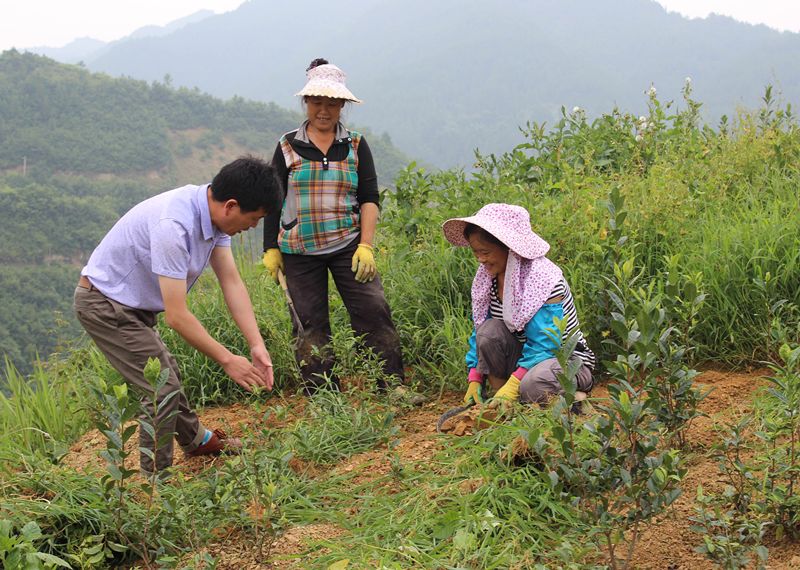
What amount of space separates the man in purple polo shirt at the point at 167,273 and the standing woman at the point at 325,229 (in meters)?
0.72

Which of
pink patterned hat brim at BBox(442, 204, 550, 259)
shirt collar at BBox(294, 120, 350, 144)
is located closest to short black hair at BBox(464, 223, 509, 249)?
pink patterned hat brim at BBox(442, 204, 550, 259)

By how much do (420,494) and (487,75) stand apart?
619 ft

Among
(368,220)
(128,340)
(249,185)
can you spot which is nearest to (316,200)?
(368,220)

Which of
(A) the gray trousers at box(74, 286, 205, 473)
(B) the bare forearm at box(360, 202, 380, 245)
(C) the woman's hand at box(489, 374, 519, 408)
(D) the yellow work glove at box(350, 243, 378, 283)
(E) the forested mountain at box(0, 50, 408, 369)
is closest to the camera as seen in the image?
(A) the gray trousers at box(74, 286, 205, 473)

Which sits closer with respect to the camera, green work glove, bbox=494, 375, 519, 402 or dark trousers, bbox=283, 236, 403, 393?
green work glove, bbox=494, 375, 519, 402

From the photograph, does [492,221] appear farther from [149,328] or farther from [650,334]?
[149,328]

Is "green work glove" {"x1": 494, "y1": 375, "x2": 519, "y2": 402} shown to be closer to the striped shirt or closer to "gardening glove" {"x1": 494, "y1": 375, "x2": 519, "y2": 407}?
"gardening glove" {"x1": 494, "y1": 375, "x2": 519, "y2": 407}

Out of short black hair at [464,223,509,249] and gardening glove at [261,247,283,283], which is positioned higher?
short black hair at [464,223,509,249]

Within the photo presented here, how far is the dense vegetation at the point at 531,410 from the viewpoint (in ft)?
7.66

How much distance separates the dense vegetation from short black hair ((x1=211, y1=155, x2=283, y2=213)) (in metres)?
0.82

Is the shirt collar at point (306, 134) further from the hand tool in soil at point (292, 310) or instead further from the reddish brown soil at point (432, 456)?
the reddish brown soil at point (432, 456)

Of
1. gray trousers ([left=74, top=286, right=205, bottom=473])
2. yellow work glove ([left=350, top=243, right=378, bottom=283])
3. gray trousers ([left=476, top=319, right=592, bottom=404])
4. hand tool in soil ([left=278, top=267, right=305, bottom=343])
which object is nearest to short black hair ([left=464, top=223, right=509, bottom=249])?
gray trousers ([left=476, top=319, right=592, bottom=404])

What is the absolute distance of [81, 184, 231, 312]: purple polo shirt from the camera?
10.4 ft

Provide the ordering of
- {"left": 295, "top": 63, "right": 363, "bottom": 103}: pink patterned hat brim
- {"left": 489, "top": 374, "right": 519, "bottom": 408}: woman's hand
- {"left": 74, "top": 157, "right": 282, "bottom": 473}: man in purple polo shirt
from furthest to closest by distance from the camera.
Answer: {"left": 295, "top": 63, "right": 363, "bottom": 103}: pink patterned hat brim
{"left": 489, "top": 374, "right": 519, "bottom": 408}: woman's hand
{"left": 74, "top": 157, "right": 282, "bottom": 473}: man in purple polo shirt
